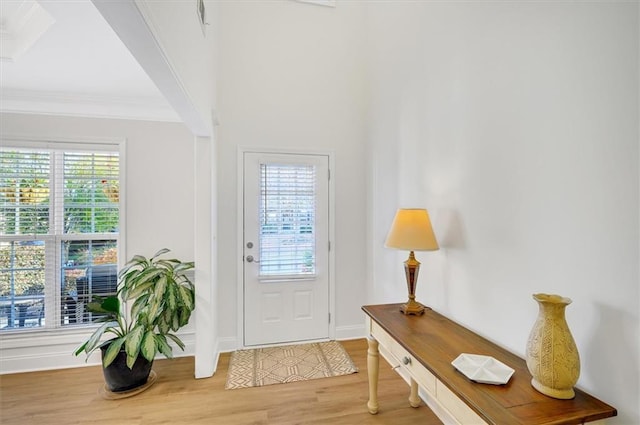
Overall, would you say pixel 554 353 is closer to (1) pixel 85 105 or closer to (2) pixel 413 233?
(2) pixel 413 233

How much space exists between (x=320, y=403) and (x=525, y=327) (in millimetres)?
1543

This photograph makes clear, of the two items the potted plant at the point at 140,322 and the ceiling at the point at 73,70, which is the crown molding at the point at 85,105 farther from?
the potted plant at the point at 140,322

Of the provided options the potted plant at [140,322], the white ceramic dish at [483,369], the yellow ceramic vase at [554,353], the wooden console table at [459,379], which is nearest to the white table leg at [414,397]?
the wooden console table at [459,379]

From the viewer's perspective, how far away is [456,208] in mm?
1896

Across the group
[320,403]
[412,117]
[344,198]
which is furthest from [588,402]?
[344,198]

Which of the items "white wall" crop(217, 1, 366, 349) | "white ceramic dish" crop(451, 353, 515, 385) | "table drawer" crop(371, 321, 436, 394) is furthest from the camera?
"white wall" crop(217, 1, 366, 349)

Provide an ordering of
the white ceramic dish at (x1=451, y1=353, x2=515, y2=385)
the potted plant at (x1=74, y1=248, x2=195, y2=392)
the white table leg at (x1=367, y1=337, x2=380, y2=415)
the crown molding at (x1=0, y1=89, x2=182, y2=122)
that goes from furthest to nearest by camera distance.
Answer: the crown molding at (x1=0, y1=89, x2=182, y2=122)
the potted plant at (x1=74, y1=248, x2=195, y2=392)
the white table leg at (x1=367, y1=337, x2=380, y2=415)
the white ceramic dish at (x1=451, y1=353, x2=515, y2=385)


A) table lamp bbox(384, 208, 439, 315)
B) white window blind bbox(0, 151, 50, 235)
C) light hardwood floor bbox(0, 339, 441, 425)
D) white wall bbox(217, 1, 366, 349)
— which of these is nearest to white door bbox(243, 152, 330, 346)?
white wall bbox(217, 1, 366, 349)

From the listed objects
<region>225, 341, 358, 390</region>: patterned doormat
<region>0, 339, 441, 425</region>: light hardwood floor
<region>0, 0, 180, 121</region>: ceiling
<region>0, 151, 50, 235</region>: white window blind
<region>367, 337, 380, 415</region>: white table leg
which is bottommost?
<region>0, 339, 441, 425</region>: light hardwood floor

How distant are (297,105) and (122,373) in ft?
9.59

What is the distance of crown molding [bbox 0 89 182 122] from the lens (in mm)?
2662

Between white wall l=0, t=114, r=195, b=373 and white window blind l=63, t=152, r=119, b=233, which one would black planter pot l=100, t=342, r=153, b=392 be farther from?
white window blind l=63, t=152, r=119, b=233

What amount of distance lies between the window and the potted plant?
0.53 meters

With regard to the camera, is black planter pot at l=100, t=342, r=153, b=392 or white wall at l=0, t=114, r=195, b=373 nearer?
black planter pot at l=100, t=342, r=153, b=392
